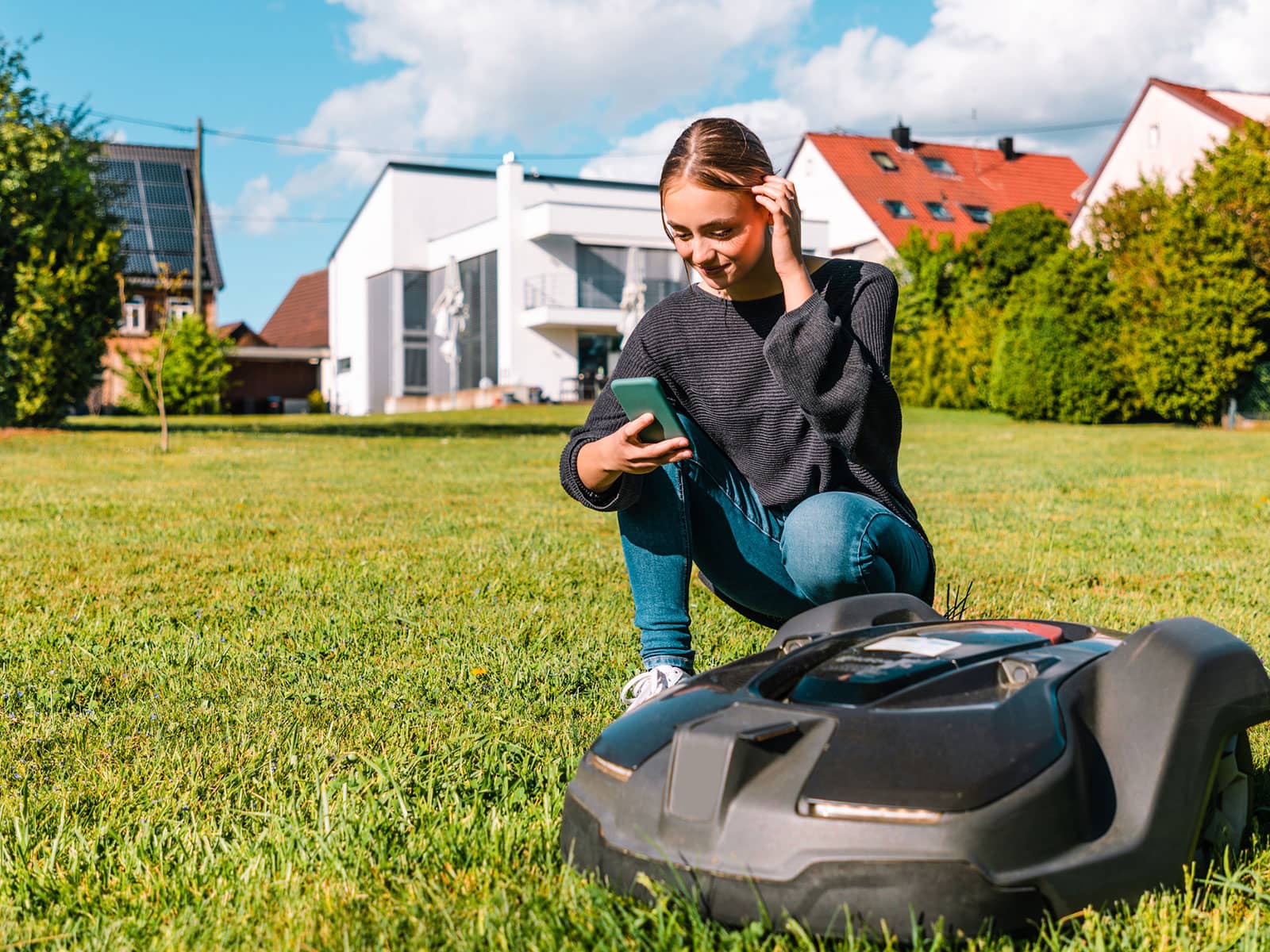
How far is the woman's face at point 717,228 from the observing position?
2449mm

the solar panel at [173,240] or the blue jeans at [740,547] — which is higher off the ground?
the solar panel at [173,240]

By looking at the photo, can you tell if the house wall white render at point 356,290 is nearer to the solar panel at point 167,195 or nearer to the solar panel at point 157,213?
the solar panel at point 157,213

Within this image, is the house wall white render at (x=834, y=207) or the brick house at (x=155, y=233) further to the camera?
the brick house at (x=155, y=233)

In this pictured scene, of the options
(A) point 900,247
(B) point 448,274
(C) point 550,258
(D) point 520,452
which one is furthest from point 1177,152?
(D) point 520,452

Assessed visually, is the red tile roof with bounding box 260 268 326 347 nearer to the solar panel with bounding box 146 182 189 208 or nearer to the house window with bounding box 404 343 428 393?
the solar panel with bounding box 146 182 189 208

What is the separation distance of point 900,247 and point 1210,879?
3276 centimetres

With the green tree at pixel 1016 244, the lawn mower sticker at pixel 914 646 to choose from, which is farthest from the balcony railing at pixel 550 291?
the lawn mower sticker at pixel 914 646

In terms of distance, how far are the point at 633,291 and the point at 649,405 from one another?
2956 centimetres

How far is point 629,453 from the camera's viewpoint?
2.40m

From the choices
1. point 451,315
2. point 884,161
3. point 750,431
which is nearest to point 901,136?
point 884,161

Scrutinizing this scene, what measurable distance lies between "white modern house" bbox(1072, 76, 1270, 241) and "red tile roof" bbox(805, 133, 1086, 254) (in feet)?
20.8

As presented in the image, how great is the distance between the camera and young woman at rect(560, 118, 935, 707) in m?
2.45

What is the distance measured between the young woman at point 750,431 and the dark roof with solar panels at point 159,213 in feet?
145

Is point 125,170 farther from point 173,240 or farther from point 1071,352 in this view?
point 1071,352
